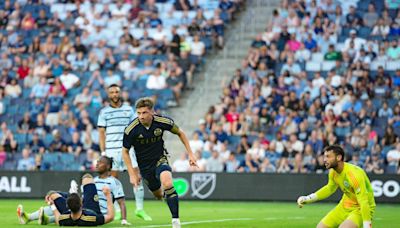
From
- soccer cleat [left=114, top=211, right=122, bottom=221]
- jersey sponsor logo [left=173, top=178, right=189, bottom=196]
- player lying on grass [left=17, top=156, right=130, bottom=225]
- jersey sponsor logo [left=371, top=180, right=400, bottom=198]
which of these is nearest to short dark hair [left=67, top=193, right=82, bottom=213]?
player lying on grass [left=17, top=156, right=130, bottom=225]

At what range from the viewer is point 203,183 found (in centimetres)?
2631

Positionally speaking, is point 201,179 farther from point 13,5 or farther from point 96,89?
point 13,5

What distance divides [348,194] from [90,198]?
14.3ft

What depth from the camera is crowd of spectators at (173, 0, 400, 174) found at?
2712 centimetres

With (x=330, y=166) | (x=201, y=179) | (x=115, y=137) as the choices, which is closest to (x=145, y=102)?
(x=330, y=166)

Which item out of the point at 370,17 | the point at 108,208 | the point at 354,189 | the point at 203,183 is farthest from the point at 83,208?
the point at 370,17

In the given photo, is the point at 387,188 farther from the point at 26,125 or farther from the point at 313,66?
the point at 26,125

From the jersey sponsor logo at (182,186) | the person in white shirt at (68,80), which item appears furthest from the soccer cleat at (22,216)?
the person in white shirt at (68,80)

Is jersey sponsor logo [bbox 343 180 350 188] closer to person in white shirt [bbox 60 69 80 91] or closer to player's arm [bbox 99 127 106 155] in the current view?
player's arm [bbox 99 127 106 155]

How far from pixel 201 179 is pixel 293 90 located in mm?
4390

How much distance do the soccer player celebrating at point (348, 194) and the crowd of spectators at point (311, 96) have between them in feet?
39.8

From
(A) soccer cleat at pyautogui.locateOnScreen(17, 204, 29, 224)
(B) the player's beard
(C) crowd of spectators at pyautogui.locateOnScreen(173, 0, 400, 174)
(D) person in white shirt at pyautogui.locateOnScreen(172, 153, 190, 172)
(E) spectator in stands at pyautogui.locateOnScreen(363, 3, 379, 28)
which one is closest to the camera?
(A) soccer cleat at pyautogui.locateOnScreen(17, 204, 29, 224)

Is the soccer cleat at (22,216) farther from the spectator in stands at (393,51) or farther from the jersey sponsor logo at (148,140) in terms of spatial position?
the spectator in stands at (393,51)

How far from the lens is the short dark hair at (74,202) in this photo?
15.7 meters
